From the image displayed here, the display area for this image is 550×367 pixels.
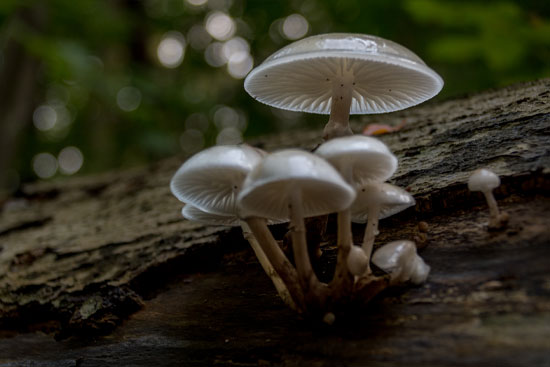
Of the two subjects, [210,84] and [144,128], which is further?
[210,84]

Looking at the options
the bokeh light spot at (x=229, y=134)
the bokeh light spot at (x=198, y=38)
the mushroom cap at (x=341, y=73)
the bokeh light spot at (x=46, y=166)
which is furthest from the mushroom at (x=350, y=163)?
the bokeh light spot at (x=46, y=166)

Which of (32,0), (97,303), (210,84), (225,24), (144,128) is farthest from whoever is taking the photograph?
(210,84)

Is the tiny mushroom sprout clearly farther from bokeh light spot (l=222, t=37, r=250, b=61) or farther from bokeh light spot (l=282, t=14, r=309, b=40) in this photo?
bokeh light spot (l=222, t=37, r=250, b=61)

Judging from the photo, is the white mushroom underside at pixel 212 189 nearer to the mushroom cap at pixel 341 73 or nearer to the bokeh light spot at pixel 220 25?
the mushroom cap at pixel 341 73

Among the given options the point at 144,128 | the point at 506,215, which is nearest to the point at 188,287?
the point at 506,215

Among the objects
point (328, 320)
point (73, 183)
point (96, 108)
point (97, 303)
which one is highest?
point (96, 108)

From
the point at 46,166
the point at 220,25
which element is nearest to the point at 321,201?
the point at 220,25

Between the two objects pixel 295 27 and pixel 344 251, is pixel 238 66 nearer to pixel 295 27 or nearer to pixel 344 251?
pixel 295 27

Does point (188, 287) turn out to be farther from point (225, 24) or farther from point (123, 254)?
point (225, 24)
